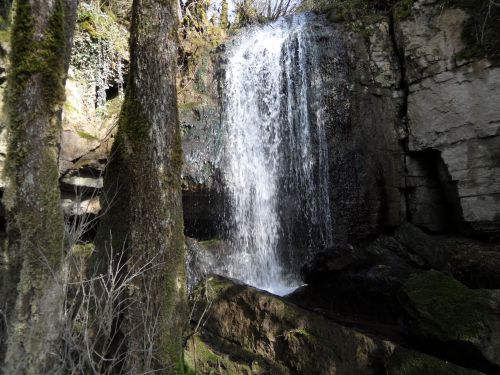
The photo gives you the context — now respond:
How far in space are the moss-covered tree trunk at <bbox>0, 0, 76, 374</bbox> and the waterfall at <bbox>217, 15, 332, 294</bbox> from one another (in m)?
5.43

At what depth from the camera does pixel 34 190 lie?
2.93 metres

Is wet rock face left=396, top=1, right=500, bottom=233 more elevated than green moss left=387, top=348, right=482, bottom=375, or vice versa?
wet rock face left=396, top=1, right=500, bottom=233

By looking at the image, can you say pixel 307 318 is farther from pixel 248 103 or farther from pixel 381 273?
pixel 248 103

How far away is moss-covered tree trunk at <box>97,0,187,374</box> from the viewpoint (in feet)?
10.5

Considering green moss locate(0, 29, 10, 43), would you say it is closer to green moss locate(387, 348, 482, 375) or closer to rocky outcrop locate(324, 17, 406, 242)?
rocky outcrop locate(324, 17, 406, 242)

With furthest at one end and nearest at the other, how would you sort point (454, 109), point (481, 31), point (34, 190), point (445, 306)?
point (454, 109) → point (481, 31) → point (445, 306) → point (34, 190)

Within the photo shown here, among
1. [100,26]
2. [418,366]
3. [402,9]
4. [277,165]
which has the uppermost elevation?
[100,26]

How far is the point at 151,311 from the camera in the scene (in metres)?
3.15

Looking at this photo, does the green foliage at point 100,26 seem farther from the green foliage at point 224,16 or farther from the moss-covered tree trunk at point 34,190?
the moss-covered tree trunk at point 34,190

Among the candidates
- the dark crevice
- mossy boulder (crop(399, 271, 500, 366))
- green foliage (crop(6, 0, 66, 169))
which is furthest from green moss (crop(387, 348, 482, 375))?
the dark crevice

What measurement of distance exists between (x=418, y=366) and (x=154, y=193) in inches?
98.4

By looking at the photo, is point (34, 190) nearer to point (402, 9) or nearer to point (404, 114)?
point (404, 114)

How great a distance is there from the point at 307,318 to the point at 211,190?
514 cm

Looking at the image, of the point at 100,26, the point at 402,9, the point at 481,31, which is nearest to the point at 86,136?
the point at 100,26
